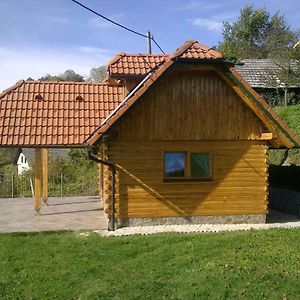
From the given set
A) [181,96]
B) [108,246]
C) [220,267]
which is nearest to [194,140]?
[181,96]

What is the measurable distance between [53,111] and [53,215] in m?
3.48

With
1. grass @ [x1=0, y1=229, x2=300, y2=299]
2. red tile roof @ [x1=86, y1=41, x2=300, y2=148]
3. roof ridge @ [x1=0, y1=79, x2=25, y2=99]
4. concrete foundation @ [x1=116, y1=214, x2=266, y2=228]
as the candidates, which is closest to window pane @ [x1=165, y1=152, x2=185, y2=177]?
concrete foundation @ [x1=116, y1=214, x2=266, y2=228]

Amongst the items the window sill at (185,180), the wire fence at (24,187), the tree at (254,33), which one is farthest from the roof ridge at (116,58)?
the tree at (254,33)

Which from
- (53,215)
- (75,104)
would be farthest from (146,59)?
(53,215)

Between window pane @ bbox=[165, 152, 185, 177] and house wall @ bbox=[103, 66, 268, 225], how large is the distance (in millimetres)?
215

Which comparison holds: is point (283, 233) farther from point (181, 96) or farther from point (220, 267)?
point (181, 96)

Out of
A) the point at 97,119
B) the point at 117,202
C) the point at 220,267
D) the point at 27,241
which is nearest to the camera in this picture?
the point at 220,267

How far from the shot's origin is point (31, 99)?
1521cm

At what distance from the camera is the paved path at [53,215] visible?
13.0 m

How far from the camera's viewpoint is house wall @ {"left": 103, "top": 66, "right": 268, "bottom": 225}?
1284 cm

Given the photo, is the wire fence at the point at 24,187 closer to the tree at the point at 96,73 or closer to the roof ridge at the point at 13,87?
the roof ridge at the point at 13,87

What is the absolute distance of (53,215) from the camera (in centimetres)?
1495

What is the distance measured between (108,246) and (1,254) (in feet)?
7.91

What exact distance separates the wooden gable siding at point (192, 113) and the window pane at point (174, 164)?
0.53 meters
